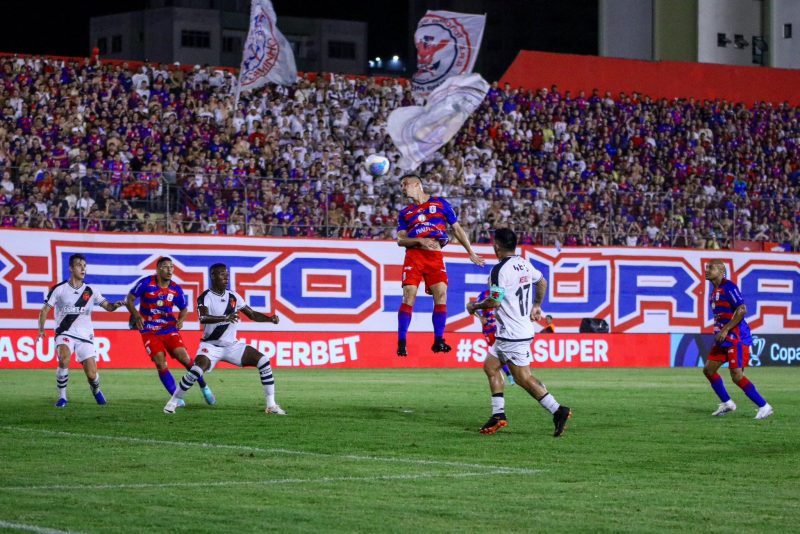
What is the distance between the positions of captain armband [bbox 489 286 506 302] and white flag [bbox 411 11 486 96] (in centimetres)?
2669

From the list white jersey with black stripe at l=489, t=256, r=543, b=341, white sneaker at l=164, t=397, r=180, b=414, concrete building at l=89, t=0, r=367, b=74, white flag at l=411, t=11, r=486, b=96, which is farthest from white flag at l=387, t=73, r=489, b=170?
concrete building at l=89, t=0, r=367, b=74

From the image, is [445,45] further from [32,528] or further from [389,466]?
[32,528]

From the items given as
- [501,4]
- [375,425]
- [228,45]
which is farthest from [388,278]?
[501,4]

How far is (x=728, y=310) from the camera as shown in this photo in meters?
18.8

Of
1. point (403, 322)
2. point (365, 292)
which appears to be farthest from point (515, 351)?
point (365, 292)

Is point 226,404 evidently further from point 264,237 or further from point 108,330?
point 264,237

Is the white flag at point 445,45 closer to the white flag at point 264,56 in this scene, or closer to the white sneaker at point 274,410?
the white flag at point 264,56

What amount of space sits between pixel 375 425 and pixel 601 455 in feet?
12.6

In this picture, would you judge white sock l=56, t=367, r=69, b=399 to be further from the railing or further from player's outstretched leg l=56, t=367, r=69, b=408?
the railing

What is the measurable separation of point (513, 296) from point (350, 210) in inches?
873

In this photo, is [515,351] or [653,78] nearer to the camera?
[515,351]

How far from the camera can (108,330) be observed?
3234cm

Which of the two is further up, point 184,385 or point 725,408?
point 184,385

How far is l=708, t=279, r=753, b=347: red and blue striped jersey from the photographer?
61.3ft
